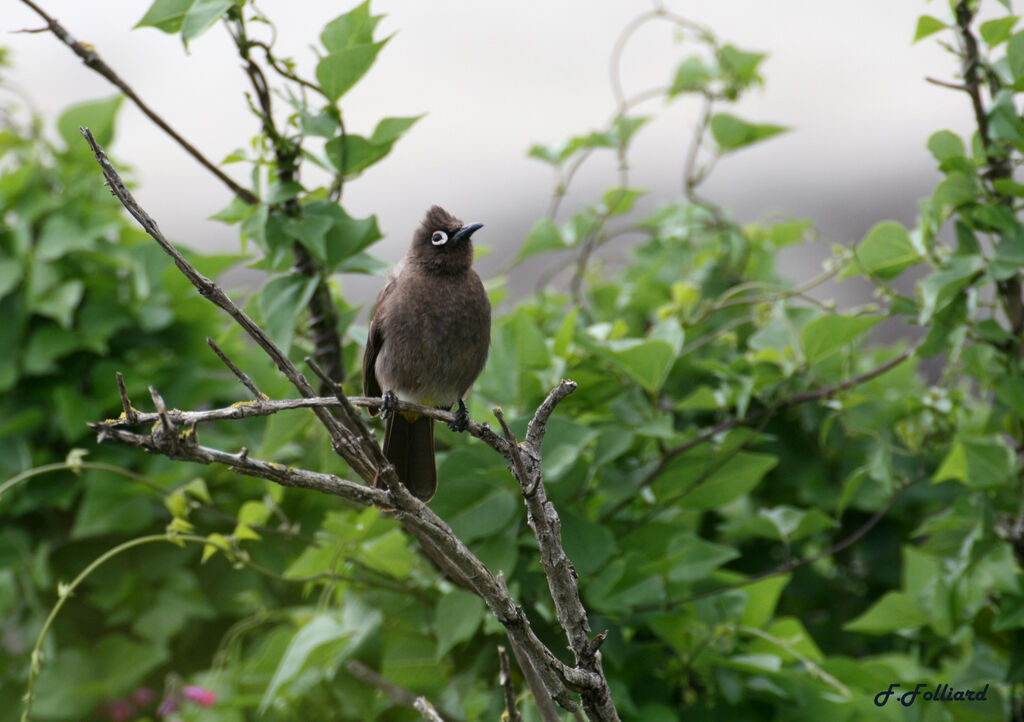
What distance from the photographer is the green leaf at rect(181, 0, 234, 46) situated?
6.79 feet

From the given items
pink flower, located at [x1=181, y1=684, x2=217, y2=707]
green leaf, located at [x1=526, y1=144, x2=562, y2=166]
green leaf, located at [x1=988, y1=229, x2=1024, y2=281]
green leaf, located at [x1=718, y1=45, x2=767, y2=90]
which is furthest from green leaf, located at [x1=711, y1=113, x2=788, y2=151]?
pink flower, located at [x1=181, y1=684, x2=217, y2=707]

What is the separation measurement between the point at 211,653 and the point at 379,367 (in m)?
1.51

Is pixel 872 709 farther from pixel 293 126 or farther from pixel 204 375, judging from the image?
pixel 204 375

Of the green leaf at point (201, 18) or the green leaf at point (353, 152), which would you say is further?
the green leaf at point (353, 152)

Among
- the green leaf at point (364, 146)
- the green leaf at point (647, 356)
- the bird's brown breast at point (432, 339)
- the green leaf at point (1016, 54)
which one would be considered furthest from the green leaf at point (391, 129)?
the green leaf at point (1016, 54)

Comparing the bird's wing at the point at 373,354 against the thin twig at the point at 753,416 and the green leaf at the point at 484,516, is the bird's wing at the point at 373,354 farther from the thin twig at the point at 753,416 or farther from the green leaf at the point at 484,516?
the thin twig at the point at 753,416

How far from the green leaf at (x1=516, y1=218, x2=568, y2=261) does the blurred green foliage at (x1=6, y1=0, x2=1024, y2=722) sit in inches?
0.4

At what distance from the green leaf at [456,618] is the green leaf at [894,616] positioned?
1069 millimetres

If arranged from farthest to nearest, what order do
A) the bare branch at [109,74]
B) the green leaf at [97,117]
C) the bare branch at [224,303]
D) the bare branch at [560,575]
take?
the green leaf at [97,117] → the bare branch at [109,74] → the bare branch at [560,575] → the bare branch at [224,303]

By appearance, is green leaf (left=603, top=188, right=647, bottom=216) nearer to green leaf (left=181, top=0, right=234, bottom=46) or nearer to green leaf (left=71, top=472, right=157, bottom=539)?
green leaf (left=181, top=0, right=234, bottom=46)

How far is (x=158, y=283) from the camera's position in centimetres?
325

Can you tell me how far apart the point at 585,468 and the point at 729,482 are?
0.43 metres

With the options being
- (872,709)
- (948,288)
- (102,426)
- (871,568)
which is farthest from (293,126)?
(871,568)

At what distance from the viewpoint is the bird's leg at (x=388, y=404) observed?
8.19 ft
